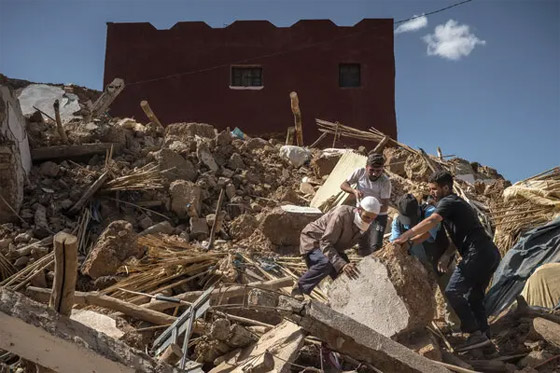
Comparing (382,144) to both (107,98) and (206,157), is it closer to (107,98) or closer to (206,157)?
(206,157)

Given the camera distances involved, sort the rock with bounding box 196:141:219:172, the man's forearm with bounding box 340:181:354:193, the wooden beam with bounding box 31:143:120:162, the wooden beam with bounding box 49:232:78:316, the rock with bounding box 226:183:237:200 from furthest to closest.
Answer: the rock with bounding box 196:141:219:172 → the rock with bounding box 226:183:237:200 → the wooden beam with bounding box 31:143:120:162 → the man's forearm with bounding box 340:181:354:193 → the wooden beam with bounding box 49:232:78:316

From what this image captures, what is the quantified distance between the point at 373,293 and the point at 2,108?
592 centimetres

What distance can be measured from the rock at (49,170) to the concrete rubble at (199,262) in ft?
0.07

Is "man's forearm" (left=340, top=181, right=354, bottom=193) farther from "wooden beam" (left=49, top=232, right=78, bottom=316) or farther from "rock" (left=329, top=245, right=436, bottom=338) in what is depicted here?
"wooden beam" (left=49, top=232, right=78, bottom=316)

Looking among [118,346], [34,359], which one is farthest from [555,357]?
[34,359]

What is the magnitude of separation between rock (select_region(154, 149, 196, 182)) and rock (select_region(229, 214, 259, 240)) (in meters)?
1.41

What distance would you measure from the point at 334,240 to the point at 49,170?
5.54 meters

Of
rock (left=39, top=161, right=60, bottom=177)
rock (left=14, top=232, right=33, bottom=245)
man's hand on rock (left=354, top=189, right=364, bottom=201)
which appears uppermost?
rock (left=39, top=161, right=60, bottom=177)

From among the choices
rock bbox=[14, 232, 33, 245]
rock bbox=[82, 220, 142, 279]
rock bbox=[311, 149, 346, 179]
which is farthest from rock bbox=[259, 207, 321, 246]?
rock bbox=[14, 232, 33, 245]

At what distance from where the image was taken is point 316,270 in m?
5.23

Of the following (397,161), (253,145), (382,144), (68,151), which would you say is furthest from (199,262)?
(382,144)

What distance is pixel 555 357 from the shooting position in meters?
4.63

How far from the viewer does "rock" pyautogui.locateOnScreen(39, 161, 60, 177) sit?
9000 mm

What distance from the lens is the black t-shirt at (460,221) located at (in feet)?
16.4
